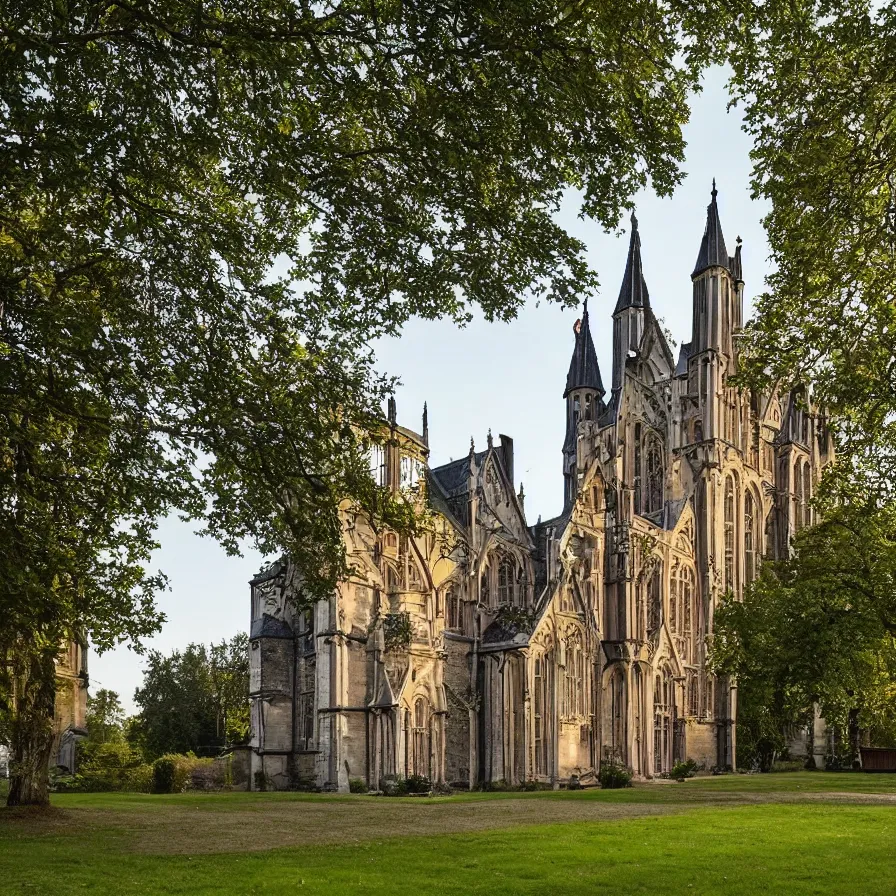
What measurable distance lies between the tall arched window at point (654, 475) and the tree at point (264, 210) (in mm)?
50723

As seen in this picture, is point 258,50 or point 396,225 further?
point 396,225

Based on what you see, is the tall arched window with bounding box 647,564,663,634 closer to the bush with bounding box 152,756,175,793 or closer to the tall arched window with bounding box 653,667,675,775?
the tall arched window with bounding box 653,667,675,775

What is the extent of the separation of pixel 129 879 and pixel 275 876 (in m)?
2.05

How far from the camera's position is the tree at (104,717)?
77.4 meters

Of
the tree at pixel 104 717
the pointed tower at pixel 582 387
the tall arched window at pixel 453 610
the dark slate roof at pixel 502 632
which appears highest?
the pointed tower at pixel 582 387

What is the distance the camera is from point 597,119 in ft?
42.1

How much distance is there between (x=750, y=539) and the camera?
216 ft

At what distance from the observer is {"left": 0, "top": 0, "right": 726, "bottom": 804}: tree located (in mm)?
11891

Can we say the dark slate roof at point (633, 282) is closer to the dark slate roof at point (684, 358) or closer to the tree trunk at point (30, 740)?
the dark slate roof at point (684, 358)

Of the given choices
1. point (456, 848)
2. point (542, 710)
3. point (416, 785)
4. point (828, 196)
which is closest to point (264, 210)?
point (828, 196)

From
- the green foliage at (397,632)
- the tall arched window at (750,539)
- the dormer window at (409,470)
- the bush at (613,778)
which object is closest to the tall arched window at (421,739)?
the green foliage at (397,632)

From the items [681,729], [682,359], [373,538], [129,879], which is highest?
[682,359]

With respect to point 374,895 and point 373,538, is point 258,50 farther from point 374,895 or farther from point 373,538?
point 373,538

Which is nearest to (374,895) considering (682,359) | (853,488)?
(853,488)
